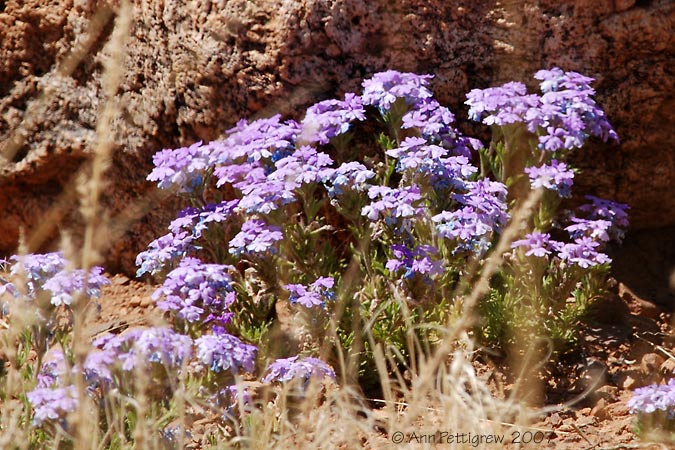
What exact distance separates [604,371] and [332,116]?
1763 millimetres

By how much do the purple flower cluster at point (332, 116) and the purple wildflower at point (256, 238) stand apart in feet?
1.52

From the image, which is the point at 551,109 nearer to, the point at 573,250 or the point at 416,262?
the point at 573,250

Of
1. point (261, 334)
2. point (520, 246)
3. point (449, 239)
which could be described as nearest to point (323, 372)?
point (261, 334)

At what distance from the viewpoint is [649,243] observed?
5.41m

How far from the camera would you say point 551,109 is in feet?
14.4

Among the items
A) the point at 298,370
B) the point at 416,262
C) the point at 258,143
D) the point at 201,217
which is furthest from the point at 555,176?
the point at 201,217

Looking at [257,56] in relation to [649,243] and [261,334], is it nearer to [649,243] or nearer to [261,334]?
[261,334]

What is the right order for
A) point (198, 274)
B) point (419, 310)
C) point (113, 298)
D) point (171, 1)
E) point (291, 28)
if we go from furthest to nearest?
point (113, 298), point (171, 1), point (291, 28), point (419, 310), point (198, 274)

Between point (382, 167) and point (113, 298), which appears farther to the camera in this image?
point (113, 298)

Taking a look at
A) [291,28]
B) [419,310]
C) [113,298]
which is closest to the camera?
[419,310]

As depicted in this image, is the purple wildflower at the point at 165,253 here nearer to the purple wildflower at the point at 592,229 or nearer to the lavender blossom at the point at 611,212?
the purple wildflower at the point at 592,229

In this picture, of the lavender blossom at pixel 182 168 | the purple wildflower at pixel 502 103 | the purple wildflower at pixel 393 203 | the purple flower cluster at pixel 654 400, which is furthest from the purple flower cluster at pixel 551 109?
the lavender blossom at pixel 182 168

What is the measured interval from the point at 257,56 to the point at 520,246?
5.53 ft

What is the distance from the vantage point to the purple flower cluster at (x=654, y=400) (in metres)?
3.72
